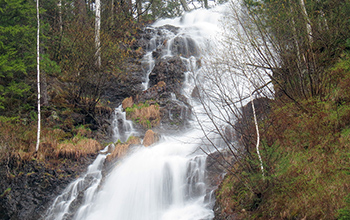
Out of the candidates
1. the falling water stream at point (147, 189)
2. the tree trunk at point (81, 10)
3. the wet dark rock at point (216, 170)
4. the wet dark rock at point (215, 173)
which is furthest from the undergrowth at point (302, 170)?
the tree trunk at point (81, 10)

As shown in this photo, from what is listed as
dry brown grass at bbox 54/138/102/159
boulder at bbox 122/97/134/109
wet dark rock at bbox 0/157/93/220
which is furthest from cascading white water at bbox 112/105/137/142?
wet dark rock at bbox 0/157/93/220

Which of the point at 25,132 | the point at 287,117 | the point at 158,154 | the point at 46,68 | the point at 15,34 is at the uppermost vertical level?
the point at 15,34

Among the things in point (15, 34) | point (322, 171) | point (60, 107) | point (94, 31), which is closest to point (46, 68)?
point (15, 34)

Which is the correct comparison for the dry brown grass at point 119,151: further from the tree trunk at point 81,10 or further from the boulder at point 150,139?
the tree trunk at point 81,10

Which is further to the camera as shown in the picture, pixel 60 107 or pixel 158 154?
pixel 60 107

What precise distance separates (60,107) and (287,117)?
954 centimetres

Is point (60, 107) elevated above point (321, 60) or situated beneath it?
situated beneath

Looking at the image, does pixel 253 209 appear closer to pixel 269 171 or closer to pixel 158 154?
pixel 269 171

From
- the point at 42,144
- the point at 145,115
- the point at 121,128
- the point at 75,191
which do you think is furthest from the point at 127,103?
the point at 75,191

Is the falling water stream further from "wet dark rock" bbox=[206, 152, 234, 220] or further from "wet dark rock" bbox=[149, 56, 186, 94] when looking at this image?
"wet dark rock" bbox=[149, 56, 186, 94]

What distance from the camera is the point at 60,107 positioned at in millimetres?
11695

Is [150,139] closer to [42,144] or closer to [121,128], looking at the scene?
[121,128]

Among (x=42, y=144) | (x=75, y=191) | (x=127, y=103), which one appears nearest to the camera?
(x=75, y=191)

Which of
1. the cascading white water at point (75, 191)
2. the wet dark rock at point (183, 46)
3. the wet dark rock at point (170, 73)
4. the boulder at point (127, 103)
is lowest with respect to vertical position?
the cascading white water at point (75, 191)
